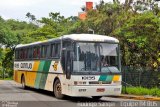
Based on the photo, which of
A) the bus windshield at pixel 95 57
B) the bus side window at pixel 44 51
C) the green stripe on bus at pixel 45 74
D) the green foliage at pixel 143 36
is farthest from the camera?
the green foliage at pixel 143 36

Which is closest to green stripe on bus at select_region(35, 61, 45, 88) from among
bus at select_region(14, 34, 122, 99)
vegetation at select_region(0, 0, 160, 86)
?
bus at select_region(14, 34, 122, 99)

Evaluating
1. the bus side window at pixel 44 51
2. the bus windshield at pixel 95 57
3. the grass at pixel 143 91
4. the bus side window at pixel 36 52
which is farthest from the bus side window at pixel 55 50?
the grass at pixel 143 91

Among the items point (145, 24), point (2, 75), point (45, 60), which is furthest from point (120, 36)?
point (2, 75)

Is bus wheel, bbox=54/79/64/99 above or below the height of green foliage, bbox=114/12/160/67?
below

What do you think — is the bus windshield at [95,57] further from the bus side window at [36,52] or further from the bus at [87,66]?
the bus side window at [36,52]

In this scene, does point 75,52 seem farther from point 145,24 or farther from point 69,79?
point 145,24

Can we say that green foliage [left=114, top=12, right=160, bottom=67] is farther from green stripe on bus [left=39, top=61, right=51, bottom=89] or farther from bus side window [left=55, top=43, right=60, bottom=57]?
bus side window [left=55, top=43, right=60, bottom=57]

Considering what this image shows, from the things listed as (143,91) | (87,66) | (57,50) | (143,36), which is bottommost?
(143,91)

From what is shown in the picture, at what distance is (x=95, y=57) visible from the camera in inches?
779

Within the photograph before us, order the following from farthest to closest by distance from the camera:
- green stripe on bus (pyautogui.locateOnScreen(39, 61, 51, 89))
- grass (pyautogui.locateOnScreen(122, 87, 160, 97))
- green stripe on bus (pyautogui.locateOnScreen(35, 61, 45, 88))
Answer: green stripe on bus (pyautogui.locateOnScreen(35, 61, 45, 88))
green stripe on bus (pyautogui.locateOnScreen(39, 61, 51, 89))
grass (pyautogui.locateOnScreen(122, 87, 160, 97))

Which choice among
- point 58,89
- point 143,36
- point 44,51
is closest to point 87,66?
point 58,89

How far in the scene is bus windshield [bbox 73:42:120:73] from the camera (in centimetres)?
1958

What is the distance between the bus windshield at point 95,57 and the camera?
19.6 metres

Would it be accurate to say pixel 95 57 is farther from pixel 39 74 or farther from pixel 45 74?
pixel 39 74
